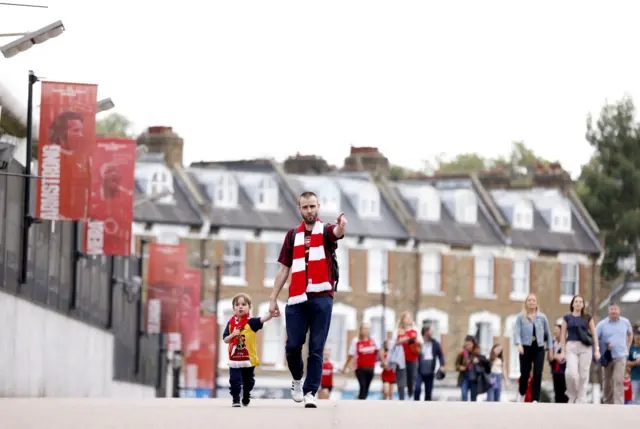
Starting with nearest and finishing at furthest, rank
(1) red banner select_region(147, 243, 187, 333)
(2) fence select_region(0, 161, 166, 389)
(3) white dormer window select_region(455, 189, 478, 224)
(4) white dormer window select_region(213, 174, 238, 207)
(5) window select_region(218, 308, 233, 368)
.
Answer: (2) fence select_region(0, 161, 166, 389) < (1) red banner select_region(147, 243, 187, 333) < (5) window select_region(218, 308, 233, 368) < (4) white dormer window select_region(213, 174, 238, 207) < (3) white dormer window select_region(455, 189, 478, 224)

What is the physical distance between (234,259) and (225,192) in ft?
9.34

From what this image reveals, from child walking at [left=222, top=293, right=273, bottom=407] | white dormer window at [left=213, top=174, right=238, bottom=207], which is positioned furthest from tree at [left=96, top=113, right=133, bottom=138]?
child walking at [left=222, top=293, right=273, bottom=407]

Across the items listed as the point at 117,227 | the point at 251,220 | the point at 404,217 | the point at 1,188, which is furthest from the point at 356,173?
the point at 1,188

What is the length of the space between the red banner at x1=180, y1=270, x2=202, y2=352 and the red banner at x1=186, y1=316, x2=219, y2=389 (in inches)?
185

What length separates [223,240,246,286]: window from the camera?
7725 cm

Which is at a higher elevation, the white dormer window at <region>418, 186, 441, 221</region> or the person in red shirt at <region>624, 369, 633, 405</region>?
the white dormer window at <region>418, 186, 441, 221</region>

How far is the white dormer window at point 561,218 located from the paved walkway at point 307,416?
6954 centimetres

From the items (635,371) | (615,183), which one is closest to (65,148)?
(635,371)

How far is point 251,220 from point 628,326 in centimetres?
4931

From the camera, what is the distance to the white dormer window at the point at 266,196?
7894cm

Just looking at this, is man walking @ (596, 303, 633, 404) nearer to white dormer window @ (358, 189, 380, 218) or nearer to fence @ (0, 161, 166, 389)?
fence @ (0, 161, 166, 389)

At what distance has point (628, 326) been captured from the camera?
95.5ft

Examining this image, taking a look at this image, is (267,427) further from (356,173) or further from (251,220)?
(356,173)

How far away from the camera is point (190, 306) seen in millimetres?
62969
